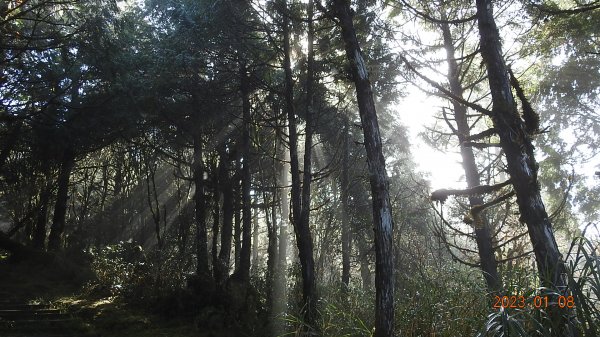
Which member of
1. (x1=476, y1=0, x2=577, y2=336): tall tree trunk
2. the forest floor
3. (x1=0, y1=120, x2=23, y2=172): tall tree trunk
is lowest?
the forest floor

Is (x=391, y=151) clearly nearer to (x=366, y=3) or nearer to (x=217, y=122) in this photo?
(x=217, y=122)

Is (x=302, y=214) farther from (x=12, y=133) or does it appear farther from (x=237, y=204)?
(x=12, y=133)

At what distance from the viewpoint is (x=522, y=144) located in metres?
5.25

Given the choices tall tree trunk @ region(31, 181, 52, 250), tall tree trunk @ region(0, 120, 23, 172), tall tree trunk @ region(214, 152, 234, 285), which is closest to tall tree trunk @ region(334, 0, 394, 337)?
tall tree trunk @ region(214, 152, 234, 285)

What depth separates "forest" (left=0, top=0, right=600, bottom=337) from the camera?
5355 mm

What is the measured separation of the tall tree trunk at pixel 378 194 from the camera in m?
5.12

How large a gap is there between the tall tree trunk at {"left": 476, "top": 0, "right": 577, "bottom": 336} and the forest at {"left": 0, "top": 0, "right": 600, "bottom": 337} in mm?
22

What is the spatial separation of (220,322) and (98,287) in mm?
6025

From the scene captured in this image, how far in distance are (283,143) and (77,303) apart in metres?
8.00

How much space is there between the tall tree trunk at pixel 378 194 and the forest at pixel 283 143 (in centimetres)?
2

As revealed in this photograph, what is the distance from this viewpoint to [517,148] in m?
5.24
